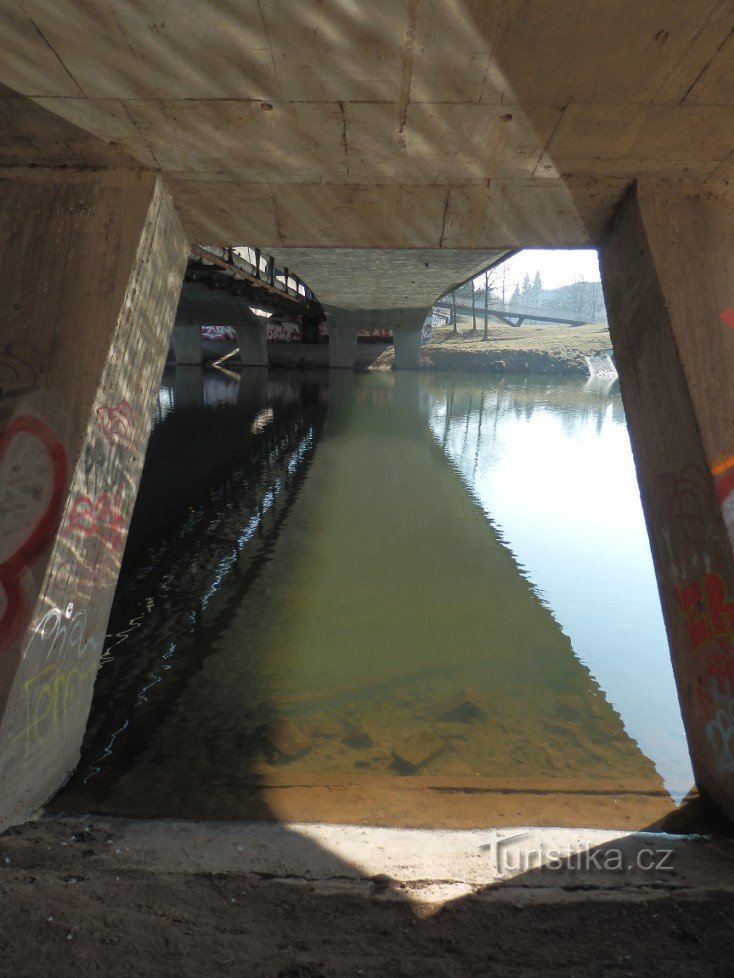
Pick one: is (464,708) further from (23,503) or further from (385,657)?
(23,503)

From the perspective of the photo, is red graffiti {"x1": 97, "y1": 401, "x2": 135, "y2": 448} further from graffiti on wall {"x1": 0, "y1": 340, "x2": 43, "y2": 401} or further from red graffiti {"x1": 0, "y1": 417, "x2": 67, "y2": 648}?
graffiti on wall {"x1": 0, "y1": 340, "x2": 43, "y2": 401}

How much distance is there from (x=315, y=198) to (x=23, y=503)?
327 cm

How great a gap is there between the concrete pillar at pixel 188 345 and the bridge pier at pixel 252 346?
142 inches

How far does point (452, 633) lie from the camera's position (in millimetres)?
7336

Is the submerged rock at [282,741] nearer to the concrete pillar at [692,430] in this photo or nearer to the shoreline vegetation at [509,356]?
the concrete pillar at [692,430]

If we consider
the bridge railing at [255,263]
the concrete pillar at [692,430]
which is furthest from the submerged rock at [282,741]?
the bridge railing at [255,263]

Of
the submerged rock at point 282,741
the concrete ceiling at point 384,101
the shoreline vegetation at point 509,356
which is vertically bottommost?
the submerged rock at point 282,741

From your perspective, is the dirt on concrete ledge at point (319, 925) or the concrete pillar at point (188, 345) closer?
the dirt on concrete ledge at point (319, 925)

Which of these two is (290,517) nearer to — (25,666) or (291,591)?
(291,591)

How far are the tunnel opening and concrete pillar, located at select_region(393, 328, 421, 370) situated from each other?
36.7 m

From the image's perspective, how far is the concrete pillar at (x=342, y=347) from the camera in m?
48.4

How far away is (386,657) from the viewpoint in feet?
22.1

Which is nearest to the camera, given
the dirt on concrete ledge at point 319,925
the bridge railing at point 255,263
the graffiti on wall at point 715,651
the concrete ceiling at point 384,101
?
the dirt on concrete ledge at point 319,925

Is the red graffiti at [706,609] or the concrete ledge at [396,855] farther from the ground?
the red graffiti at [706,609]
